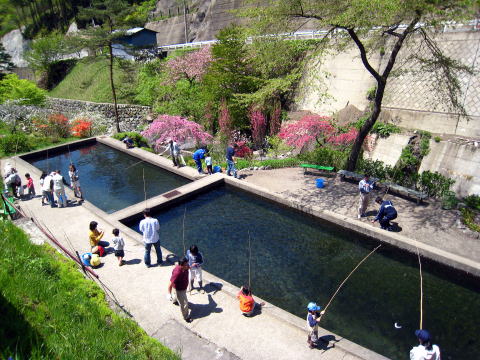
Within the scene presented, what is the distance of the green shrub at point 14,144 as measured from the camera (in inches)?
749

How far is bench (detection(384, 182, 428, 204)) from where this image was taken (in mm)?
11959

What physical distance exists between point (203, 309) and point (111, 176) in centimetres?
1164

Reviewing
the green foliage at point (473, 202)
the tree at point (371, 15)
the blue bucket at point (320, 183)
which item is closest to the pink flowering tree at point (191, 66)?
the tree at point (371, 15)

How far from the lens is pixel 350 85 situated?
1861 cm

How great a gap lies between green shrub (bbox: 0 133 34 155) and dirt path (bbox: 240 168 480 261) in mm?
13623

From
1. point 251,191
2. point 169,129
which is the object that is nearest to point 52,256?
point 251,191

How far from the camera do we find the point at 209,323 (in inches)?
272

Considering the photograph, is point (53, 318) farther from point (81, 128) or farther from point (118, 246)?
point (81, 128)

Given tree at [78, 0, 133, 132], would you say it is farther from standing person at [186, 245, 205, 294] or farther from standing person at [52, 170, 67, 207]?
standing person at [186, 245, 205, 294]

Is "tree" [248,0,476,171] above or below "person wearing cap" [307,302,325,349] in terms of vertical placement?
above

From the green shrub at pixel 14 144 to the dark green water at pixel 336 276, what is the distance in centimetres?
1226

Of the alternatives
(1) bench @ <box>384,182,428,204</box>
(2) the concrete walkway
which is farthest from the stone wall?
(1) bench @ <box>384,182,428,204</box>

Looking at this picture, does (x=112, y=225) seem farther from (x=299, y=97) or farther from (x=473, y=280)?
(x=299, y=97)

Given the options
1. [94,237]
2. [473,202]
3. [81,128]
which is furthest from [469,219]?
[81,128]
